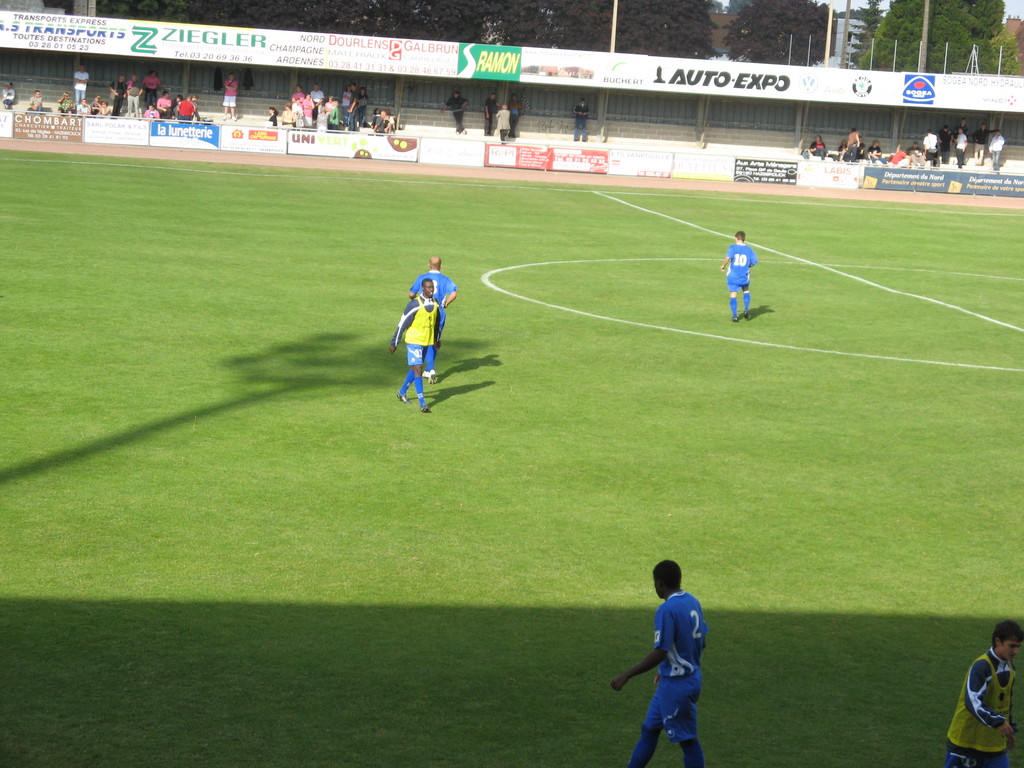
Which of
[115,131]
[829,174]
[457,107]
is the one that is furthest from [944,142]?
[115,131]

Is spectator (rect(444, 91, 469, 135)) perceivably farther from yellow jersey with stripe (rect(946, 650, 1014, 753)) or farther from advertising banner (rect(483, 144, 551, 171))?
yellow jersey with stripe (rect(946, 650, 1014, 753))

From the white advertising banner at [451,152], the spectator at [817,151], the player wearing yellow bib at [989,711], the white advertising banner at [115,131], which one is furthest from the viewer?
the spectator at [817,151]

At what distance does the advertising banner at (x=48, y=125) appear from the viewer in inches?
1972

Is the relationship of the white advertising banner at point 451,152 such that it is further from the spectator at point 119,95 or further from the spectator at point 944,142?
the spectator at point 944,142

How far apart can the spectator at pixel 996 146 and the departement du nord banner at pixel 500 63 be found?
1.46m

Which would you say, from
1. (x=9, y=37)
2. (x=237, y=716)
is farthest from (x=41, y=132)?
(x=237, y=716)

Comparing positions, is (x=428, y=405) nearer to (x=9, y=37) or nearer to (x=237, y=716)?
(x=237, y=716)

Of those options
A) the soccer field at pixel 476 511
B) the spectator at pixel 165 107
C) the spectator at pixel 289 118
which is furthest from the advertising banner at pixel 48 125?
the soccer field at pixel 476 511

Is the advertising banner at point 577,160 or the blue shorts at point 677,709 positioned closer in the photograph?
the blue shorts at point 677,709

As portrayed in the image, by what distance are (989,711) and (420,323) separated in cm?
1064

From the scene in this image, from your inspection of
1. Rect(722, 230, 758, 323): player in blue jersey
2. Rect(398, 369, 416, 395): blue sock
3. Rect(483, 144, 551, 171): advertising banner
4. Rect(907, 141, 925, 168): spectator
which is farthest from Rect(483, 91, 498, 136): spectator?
Rect(398, 369, 416, 395): blue sock

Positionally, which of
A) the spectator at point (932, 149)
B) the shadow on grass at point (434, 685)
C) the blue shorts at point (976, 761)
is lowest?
the shadow on grass at point (434, 685)

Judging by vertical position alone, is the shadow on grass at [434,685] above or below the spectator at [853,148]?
below

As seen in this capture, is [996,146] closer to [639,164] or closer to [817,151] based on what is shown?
[817,151]
